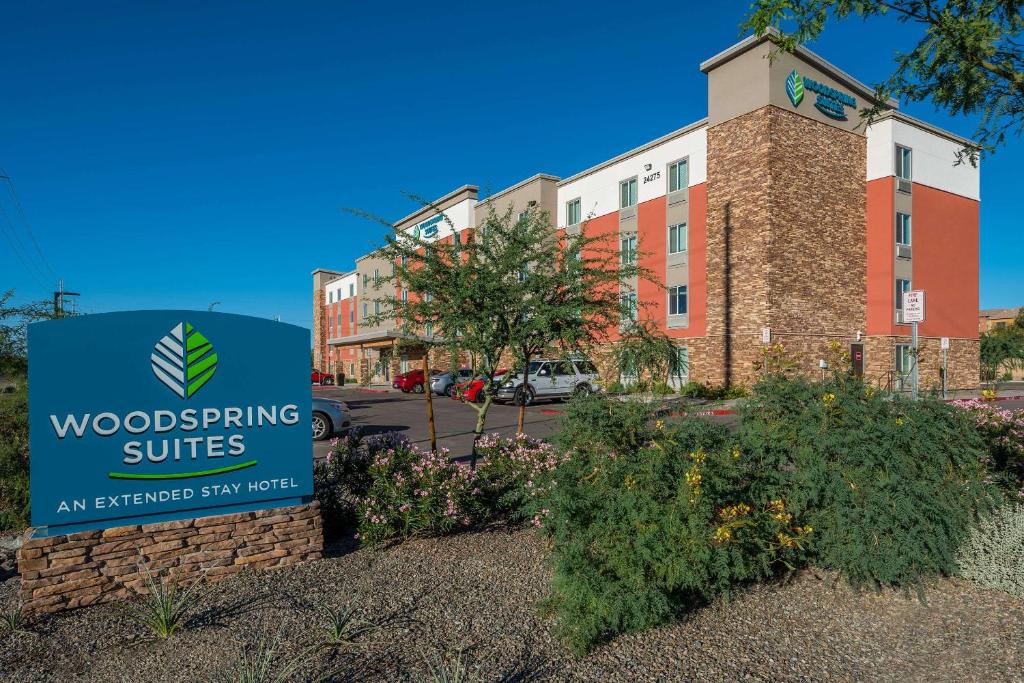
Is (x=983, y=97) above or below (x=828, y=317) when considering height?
above

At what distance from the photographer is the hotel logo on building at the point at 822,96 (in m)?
24.8

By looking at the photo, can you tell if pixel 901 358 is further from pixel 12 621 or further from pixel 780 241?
pixel 12 621

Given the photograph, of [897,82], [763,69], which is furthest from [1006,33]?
[763,69]

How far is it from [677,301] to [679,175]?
5.57 meters

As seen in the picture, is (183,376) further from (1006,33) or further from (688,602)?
(1006,33)

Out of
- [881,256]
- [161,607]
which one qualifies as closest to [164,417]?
[161,607]

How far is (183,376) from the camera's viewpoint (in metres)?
5.04

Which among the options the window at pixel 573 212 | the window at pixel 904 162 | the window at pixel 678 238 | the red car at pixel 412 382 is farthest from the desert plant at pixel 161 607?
the window at pixel 904 162

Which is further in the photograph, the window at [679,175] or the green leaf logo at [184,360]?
the window at [679,175]

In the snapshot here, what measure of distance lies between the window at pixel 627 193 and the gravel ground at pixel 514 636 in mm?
27090

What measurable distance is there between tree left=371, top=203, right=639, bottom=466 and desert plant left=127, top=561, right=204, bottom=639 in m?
3.49

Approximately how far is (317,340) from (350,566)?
72414mm

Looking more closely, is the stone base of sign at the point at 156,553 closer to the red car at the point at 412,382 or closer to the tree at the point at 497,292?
the tree at the point at 497,292

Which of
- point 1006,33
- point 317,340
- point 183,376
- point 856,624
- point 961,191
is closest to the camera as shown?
point 856,624
